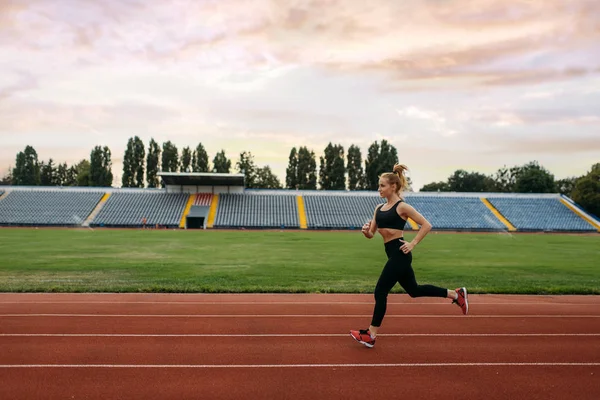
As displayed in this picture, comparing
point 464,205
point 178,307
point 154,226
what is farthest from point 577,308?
point 464,205

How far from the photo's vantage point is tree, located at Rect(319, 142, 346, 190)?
81.8 metres

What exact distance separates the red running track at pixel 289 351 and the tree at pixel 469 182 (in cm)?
11385

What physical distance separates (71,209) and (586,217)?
203 feet

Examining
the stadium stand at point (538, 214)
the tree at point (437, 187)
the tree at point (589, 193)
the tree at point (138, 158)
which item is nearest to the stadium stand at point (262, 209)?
the stadium stand at point (538, 214)

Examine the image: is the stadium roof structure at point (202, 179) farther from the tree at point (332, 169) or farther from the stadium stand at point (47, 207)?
the tree at point (332, 169)

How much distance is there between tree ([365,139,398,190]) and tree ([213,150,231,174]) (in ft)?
79.6

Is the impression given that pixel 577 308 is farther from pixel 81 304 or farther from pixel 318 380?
pixel 81 304

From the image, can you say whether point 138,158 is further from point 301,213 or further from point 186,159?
point 301,213

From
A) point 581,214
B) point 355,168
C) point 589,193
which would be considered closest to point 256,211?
point 355,168

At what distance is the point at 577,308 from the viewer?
29.9 feet

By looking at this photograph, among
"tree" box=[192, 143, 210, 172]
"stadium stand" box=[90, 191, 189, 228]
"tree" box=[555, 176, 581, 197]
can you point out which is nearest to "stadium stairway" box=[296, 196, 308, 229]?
"stadium stand" box=[90, 191, 189, 228]

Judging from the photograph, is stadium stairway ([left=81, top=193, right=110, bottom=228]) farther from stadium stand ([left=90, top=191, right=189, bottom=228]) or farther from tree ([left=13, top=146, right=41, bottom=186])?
tree ([left=13, top=146, right=41, bottom=186])

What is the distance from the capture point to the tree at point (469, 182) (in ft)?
383

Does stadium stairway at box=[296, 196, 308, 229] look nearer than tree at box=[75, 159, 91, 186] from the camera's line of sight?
Yes
